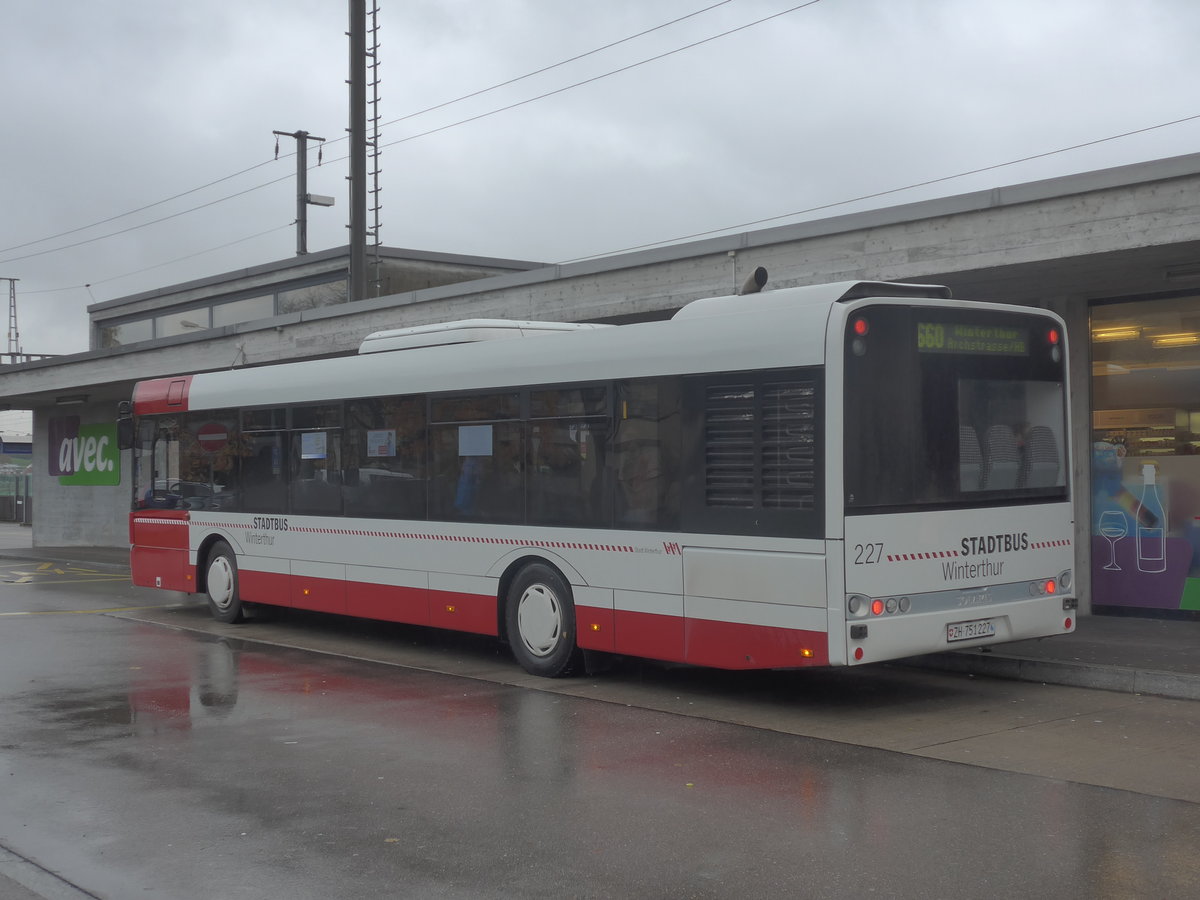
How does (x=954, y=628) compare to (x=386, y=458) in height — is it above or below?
below

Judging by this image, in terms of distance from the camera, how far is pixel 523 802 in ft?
22.5

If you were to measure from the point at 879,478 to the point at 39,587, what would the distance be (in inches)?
660

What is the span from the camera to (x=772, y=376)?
920 centimetres

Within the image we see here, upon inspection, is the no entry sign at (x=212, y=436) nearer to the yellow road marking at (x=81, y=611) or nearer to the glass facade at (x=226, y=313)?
the yellow road marking at (x=81, y=611)

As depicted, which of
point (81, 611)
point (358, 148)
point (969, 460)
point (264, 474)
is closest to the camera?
point (969, 460)

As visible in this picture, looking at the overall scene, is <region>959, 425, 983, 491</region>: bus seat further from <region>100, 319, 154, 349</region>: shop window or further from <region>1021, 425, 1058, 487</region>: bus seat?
<region>100, 319, 154, 349</region>: shop window

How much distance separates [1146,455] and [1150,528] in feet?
2.49

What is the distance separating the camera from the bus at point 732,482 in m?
8.87

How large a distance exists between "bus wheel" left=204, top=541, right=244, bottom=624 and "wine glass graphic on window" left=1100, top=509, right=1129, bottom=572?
31.8ft

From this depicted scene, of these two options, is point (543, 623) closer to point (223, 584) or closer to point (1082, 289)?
point (223, 584)

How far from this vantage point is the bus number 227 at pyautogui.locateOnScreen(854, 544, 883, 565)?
8.72m

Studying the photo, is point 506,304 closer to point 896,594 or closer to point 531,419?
point 531,419

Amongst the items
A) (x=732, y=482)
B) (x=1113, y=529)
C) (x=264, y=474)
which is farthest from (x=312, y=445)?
(x=1113, y=529)

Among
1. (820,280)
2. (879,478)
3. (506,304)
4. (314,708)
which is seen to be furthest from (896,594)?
(506,304)
